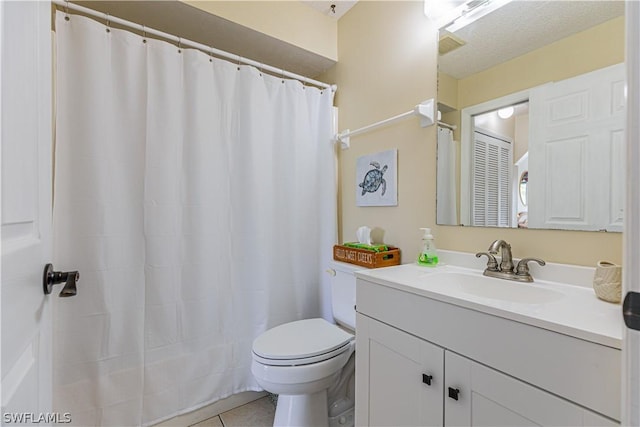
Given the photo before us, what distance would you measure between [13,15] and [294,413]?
60.0 inches

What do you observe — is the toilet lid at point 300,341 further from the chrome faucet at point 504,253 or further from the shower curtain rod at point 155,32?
the shower curtain rod at point 155,32

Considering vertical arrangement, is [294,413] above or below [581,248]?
below

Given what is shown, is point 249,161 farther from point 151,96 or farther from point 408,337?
point 408,337

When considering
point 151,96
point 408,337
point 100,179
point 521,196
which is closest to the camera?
point 408,337

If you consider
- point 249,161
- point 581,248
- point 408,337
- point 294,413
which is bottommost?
point 294,413

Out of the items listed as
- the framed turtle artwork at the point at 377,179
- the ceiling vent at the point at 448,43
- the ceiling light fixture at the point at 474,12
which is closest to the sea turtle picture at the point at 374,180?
the framed turtle artwork at the point at 377,179

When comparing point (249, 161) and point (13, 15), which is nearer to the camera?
point (13, 15)

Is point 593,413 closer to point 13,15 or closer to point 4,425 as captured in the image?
point 4,425

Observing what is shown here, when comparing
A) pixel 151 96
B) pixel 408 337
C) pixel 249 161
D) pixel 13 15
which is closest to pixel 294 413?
pixel 408 337

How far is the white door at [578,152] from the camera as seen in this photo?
2.72 ft

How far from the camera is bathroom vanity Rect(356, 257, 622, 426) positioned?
1.82 feet

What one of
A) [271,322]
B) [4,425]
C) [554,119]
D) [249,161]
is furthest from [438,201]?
[4,425]

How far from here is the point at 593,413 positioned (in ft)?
1.78

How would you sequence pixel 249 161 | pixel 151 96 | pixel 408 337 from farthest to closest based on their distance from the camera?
pixel 249 161 < pixel 151 96 < pixel 408 337
